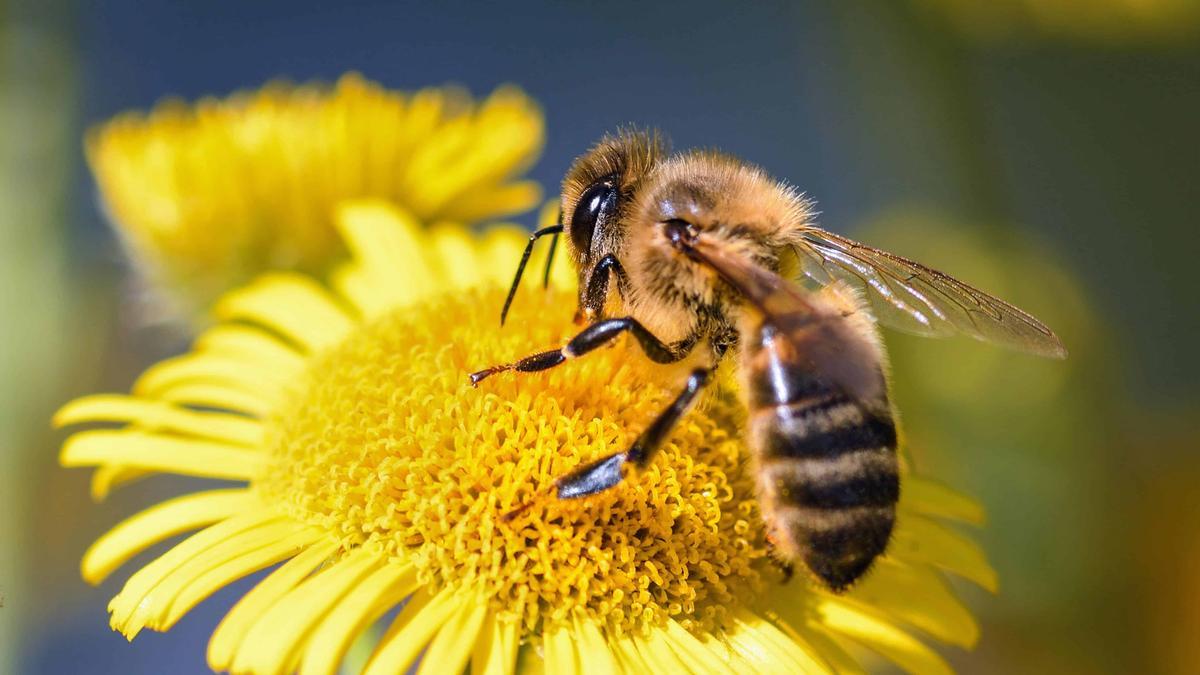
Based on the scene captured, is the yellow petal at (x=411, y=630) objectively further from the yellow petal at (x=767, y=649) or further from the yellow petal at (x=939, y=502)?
the yellow petal at (x=939, y=502)

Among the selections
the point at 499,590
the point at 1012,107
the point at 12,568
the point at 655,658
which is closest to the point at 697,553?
the point at 655,658

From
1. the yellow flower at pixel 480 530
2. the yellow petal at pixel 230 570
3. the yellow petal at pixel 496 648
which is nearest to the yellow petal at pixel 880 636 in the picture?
the yellow flower at pixel 480 530

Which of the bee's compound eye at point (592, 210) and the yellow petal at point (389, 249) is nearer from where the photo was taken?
the bee's compound eye at point (592, 210)

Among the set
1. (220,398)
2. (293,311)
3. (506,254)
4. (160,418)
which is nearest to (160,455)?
(160,418)

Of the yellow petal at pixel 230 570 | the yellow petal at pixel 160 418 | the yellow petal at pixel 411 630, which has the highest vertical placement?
the yellow petal at pixel 160 418

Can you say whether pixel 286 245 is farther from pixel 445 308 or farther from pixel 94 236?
pixel 445 308

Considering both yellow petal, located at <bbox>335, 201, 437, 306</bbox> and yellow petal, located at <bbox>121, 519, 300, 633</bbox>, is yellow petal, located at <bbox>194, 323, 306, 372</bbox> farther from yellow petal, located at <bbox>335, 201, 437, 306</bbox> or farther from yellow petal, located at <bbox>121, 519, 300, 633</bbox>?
yellow petal, located at <bbox>121, 519, 300, 633</bbox>

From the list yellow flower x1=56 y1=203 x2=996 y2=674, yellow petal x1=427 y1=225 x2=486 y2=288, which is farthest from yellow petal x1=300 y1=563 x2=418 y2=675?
yellow petal x1=427 y1=225 x2=486 y2=288

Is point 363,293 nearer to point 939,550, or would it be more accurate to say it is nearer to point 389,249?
point 389,249
